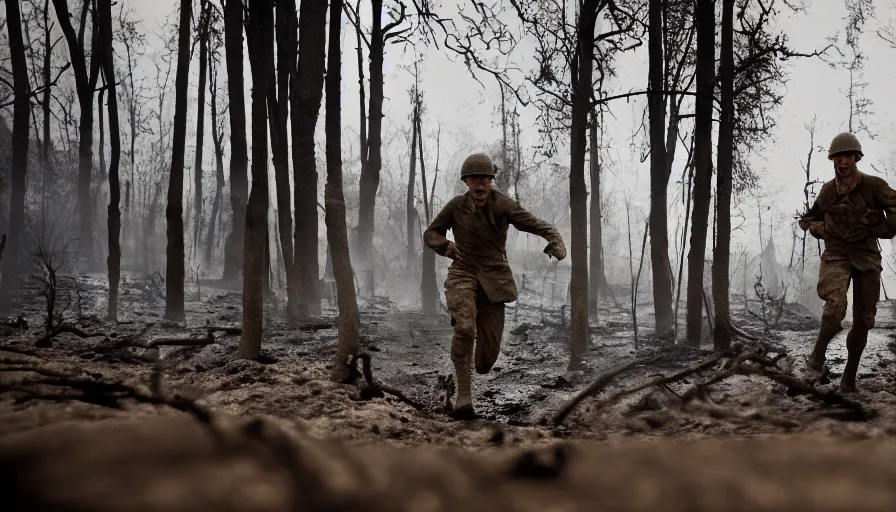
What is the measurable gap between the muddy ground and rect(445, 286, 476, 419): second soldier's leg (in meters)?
0.29

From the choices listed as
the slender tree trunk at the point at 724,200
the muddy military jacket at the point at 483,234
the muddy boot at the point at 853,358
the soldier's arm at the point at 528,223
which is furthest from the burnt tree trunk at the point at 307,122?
the slender tree trunk at the point at 724,200

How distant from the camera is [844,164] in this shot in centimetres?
474

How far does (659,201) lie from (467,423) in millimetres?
8678

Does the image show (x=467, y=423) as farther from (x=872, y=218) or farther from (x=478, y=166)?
(x=872, y=218)

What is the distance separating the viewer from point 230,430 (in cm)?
136

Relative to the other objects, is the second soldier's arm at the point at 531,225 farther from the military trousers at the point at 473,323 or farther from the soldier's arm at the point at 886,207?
the soldier's arm at the point at 886,207

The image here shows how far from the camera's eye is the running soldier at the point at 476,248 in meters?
4.80

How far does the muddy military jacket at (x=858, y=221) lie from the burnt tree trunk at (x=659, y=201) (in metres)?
6.34

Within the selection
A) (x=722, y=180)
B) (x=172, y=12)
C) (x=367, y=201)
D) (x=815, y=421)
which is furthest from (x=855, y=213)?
(x=172, y=12)

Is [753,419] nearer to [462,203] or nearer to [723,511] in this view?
[723,511]

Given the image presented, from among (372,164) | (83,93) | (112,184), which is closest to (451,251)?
(112,184)

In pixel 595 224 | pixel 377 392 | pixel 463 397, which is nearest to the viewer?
pixel 377 392

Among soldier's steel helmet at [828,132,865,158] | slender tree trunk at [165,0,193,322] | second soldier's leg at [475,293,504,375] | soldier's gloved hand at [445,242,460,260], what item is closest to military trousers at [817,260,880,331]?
soldier's steel helmet at [828,132,865,158]

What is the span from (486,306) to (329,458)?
3.91m
